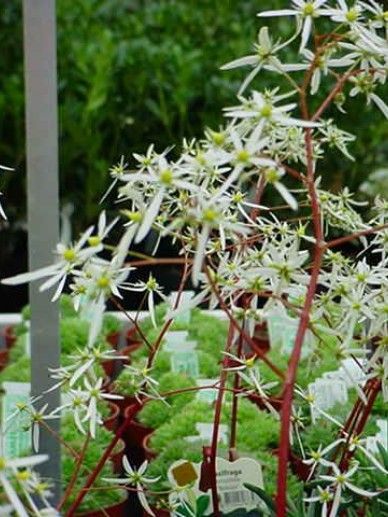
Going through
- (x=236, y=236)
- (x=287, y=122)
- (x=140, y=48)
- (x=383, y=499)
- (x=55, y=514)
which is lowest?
(x=383, y=499)

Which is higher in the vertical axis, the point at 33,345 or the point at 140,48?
the point at 140,48

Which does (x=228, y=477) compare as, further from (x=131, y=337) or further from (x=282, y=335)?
(x=131, y=337)

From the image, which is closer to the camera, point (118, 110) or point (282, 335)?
point (282, 335)

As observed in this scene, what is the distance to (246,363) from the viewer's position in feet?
3.27

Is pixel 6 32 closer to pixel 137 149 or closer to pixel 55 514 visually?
pixel 137 149

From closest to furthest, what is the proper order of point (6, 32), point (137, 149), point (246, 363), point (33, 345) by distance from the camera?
1. point (246, 363)
2. point (33, 345)
3. point (137, 149)
4. point (6, 32)

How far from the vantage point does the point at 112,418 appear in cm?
159

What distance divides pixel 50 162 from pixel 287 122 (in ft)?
1.16

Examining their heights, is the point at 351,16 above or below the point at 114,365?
above

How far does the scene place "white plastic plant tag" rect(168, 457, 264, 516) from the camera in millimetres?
1119

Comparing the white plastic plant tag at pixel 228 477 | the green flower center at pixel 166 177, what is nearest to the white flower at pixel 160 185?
the green flower center at pixel 166 177

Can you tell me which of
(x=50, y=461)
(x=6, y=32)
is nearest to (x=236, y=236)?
(x=50, y=461)

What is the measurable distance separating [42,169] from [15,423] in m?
0.34

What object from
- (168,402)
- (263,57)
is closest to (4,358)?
(168,402)
